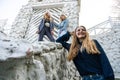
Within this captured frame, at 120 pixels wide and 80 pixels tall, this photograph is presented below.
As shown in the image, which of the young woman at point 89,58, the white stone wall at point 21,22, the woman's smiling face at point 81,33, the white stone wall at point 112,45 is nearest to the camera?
the young woman at point 89,58

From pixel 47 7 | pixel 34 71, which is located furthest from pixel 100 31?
pixel 34 71

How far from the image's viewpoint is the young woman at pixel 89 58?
193 centimetres

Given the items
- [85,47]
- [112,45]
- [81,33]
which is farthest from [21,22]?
[85,47]

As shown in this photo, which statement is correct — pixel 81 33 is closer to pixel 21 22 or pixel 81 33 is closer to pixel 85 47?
pixel 85 47

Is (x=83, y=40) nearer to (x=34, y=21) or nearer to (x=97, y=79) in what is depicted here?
(x=97, y=79)

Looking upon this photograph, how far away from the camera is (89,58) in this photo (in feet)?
6.79

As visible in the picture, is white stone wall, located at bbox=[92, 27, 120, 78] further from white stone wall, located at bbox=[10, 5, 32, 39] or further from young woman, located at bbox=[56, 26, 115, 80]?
young woman, located at bbox=[56, 26, 115, 80]

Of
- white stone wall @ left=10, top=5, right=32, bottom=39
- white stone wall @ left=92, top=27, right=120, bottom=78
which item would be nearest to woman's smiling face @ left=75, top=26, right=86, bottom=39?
white stone wall @ left=10, top=5, right=32, bottom=39

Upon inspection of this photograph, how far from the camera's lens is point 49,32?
16.9 feet

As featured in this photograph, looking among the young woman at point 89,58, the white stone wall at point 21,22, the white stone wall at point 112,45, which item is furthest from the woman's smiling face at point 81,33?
the white stone wall at point 112,45

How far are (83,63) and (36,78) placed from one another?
520mm

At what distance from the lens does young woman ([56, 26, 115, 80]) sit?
1.93m

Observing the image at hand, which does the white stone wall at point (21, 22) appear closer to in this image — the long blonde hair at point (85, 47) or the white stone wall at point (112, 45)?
the white stone wall at point (112, 45)

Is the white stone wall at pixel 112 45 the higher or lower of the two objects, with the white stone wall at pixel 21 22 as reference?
lower
